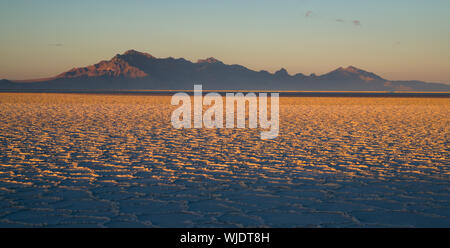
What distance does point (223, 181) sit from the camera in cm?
429

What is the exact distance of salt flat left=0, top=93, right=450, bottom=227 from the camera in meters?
3.13

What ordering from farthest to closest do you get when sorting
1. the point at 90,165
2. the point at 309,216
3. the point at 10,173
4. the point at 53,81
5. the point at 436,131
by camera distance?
the point at 53,81, the point at 436,131, the point at 90,165, the point at 10,173, the point at 309,216

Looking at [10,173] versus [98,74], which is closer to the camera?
[10,173]

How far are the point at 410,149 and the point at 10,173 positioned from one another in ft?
17.2

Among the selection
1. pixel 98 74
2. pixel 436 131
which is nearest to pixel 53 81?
pixel 98 74

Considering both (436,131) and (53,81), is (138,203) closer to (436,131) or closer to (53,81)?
(436,131)

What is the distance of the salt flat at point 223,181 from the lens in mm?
3133

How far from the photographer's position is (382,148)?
6434 mm
